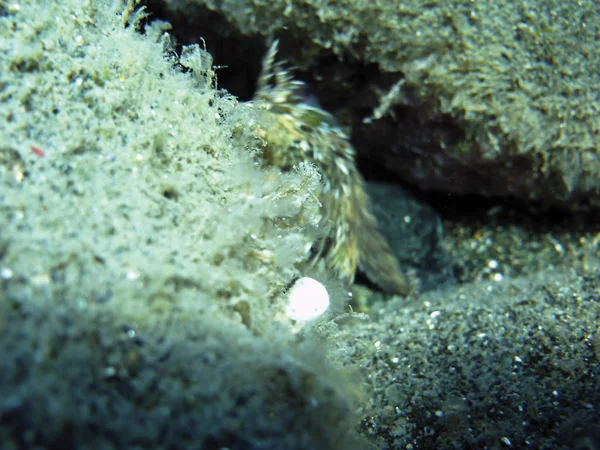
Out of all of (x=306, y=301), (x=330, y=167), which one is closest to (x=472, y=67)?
(x=330, y=167)

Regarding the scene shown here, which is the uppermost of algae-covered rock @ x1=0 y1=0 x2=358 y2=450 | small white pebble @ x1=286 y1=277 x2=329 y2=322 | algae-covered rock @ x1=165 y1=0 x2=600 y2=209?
algae-covered rock @ x1=165 y1=0 x2=600 y2=209

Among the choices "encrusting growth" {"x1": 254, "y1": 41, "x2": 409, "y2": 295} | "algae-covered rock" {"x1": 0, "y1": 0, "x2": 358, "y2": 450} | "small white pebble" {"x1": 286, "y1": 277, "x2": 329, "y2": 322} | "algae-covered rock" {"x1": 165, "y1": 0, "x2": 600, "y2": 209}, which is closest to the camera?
"algae-covered rock" {"x1": 0, "y1": 0, "x2": 358, "y2": 450}

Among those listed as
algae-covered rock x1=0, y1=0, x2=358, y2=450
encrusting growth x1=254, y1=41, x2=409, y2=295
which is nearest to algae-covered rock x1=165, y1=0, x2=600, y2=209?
encrusting growth x1=254, y1=41, x2=409, y2=295

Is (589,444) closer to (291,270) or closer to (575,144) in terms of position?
(291,270)

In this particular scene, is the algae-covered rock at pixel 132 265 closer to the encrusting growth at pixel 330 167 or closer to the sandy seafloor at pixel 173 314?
the sandy seafloor at pixel 173 314

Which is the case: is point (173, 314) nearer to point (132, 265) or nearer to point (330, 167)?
point (132, 265)

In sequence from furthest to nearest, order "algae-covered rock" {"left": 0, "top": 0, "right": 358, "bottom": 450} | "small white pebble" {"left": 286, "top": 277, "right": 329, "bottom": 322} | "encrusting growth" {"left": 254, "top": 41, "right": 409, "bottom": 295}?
1. "encrusting growth" {"left": 254, "top": 41, "right": 409, "bottom": 295}
2. "small white pebble" {"left": 286, "top": 277, "right": 329, "bottom": 322}
3. "algae-covered rock" {"left": 0, "top": 0, "right": 358, "bottom": 450}

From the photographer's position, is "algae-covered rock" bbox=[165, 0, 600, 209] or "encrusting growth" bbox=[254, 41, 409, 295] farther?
"algae-covered rock" bbox=[165, 0, 600, 209]

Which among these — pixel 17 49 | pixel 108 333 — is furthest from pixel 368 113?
pixel 108 333

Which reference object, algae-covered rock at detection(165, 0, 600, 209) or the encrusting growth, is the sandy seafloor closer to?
the encrusting growth
